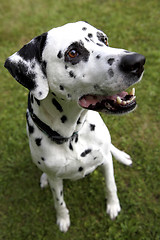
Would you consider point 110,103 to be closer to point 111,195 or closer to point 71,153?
point 71,153

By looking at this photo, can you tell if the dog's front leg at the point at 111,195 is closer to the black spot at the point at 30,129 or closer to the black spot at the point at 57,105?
the black spot at the point at 30,129

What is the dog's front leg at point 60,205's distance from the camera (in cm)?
295

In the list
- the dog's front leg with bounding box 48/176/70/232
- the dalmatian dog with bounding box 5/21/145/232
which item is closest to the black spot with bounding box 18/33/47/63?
the dalmatian dog with bounding box 5/21/145/232

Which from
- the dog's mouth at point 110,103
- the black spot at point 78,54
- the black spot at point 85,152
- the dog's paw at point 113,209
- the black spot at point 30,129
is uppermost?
the black spot at point 78,54

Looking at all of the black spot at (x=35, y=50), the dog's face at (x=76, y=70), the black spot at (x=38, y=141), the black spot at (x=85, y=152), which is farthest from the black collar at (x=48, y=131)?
the black spot at (x=35, y=50)

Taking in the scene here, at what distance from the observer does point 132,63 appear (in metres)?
1.74

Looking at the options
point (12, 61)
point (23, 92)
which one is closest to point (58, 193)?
point (12, 61)

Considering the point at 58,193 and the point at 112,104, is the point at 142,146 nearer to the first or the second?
the point at 58,193

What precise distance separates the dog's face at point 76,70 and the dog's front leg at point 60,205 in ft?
4.14

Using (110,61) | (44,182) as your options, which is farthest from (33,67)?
(44,182)

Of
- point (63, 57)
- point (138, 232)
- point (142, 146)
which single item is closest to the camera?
point (63, 57)

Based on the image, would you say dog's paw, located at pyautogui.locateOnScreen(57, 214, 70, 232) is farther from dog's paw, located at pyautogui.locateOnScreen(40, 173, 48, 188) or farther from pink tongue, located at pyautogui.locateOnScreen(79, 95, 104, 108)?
pink tongue, located at pyautogui.locateOnScreen(79, 95, 104, 108)

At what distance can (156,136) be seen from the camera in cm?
417

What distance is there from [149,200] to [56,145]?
1.86m
